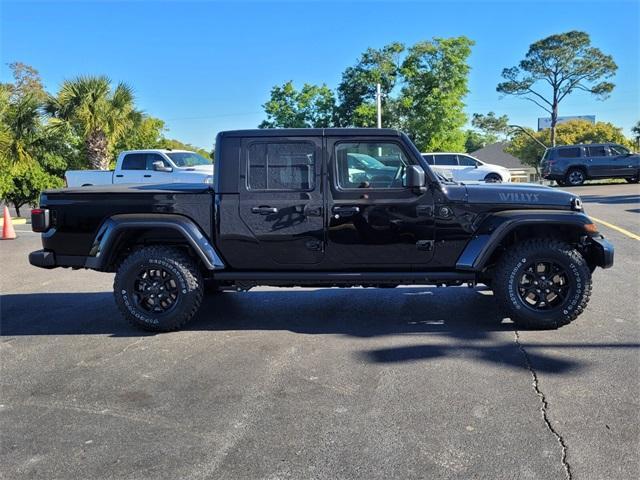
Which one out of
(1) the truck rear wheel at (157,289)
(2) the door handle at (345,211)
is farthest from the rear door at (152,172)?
(2) the door handle at (345,211)

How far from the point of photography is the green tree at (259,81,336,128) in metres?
36.4

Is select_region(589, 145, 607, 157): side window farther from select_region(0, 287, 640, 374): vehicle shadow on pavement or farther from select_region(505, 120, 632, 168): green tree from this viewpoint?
select_region(505, 120, 632, 168): green tree

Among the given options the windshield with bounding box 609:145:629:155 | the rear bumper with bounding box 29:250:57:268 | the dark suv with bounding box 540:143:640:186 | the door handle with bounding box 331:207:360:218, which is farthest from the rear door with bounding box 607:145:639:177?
the rear bumper with bounding box 29:250:57:268

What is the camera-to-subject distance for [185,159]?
16.1 m

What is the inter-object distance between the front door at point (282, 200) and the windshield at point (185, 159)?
36.2 ft

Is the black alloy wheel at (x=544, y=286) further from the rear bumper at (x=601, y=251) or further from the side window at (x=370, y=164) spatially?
the side window at (x=370, y=164)

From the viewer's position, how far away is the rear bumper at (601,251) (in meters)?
5.16

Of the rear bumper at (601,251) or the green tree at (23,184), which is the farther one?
the green tree at (23,184)

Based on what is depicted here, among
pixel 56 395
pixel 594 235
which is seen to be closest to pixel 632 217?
pixel 594 235

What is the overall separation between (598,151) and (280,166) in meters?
22.7

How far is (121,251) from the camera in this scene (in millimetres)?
5559

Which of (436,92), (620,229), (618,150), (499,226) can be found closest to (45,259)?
(499,226)

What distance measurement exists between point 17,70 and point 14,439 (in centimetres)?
4746

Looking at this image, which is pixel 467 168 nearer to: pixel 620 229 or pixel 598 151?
pixel 598 151
